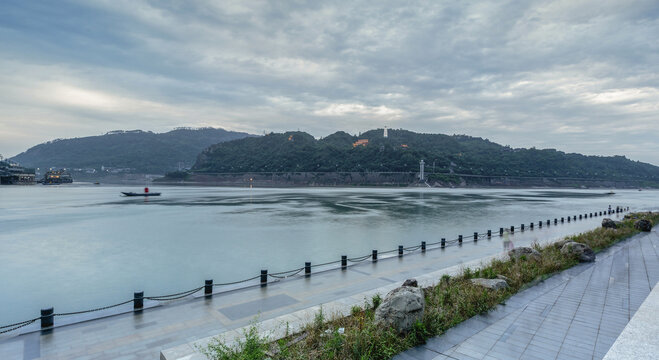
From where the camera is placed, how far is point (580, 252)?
14.0 metres

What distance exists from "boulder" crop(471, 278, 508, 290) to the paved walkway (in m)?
0.50

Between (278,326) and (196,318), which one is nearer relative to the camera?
(278,326)

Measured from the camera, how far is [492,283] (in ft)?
33.3

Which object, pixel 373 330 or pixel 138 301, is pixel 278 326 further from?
pixel 138 301

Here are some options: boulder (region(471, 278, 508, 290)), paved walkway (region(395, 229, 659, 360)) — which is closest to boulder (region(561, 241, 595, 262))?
paved walkway (region(395, 229, 659, 360))

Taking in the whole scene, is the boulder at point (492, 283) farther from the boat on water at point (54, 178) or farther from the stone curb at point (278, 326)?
the boat on water at point (54, 178)

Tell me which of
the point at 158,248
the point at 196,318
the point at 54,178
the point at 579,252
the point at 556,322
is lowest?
the point at 158,248

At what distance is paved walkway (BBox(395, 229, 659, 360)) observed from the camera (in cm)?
659

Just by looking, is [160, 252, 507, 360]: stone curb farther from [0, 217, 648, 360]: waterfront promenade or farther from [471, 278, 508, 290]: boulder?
[471, 278, 508, 290]: boulder

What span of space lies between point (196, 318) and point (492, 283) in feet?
29.6

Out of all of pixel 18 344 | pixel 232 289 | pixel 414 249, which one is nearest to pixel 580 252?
pixel 414 249

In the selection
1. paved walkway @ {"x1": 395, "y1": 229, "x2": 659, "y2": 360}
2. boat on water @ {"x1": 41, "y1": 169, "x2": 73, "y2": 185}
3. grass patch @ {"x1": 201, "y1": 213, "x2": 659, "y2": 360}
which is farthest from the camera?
boat on water @ {"x1": 41, "y1": 169, "x2": 73, "y2": 185}

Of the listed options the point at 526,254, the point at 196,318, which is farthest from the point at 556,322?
the point at 196,318

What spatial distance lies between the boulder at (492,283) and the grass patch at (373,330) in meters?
0.18
